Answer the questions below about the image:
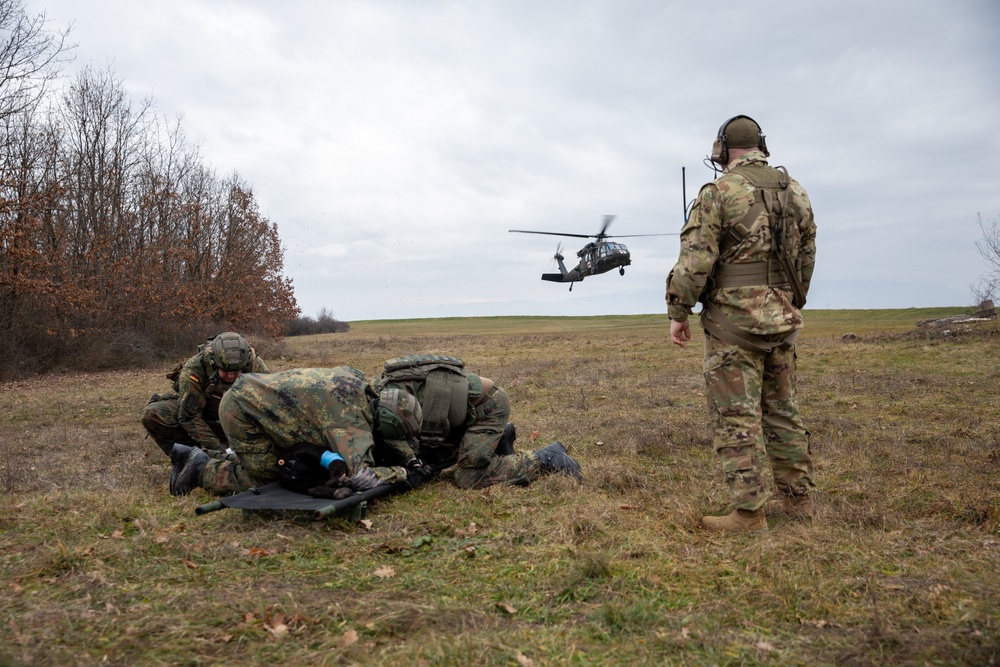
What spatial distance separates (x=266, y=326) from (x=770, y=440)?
33.7m

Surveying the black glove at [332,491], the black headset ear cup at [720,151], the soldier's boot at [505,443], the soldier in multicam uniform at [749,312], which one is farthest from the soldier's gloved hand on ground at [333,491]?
the black headset ear cup at [720,151]

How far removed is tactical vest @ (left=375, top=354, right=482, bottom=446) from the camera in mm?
5711

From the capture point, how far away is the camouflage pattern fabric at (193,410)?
→ 6.95 meters

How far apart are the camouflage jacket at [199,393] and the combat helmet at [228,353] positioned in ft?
0.37

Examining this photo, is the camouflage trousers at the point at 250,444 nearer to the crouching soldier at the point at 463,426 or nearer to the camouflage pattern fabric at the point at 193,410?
the crouching soldier at the point at 463,426

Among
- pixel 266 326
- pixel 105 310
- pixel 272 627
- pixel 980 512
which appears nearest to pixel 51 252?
pixel 105 310

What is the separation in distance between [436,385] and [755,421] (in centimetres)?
246

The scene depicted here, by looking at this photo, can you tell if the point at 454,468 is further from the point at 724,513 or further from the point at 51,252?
the point at 51,252

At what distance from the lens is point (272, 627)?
10.3 ft

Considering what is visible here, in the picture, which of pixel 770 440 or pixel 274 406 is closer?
pixel 770 440

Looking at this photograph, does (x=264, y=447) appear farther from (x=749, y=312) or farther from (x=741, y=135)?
(x=741, y=135)

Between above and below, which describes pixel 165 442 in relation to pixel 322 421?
below

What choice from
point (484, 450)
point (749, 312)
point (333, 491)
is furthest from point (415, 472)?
point (749, 312)

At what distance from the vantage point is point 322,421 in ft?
17.0
